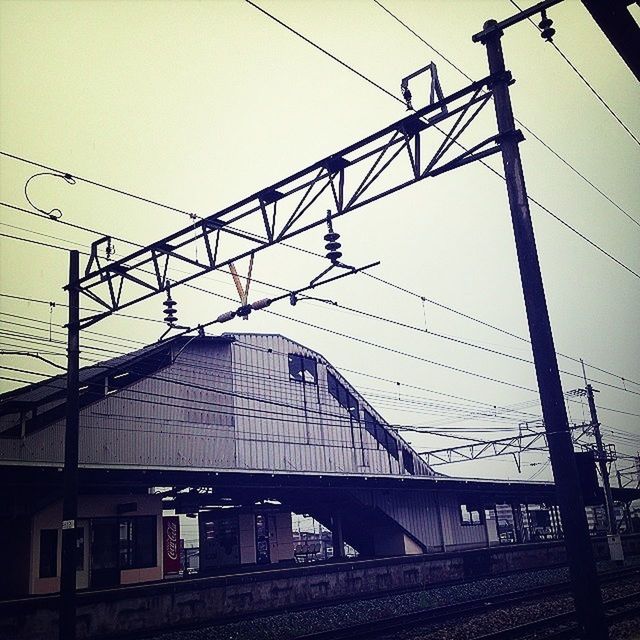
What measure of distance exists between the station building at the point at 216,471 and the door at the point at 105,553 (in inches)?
1.6

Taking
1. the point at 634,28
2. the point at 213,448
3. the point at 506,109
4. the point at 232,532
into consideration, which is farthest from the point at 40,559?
the point at 634,28

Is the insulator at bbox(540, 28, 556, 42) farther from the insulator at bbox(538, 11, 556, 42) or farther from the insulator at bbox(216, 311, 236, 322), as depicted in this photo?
the insulator at bbox(216, 311, 236, 322)

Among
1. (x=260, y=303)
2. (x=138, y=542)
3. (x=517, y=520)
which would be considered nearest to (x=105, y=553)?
(x=138, y=542)

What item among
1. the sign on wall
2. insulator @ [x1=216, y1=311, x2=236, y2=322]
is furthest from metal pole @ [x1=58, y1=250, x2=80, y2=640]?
the sign on wall

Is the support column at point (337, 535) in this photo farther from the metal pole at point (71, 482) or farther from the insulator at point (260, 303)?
the insulator at point (260, 303)

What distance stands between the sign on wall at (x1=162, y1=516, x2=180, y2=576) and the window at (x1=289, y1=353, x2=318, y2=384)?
31.4 ft

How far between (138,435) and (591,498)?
20.9 metres

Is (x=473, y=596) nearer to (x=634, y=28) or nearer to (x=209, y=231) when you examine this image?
(x=209, y=231)

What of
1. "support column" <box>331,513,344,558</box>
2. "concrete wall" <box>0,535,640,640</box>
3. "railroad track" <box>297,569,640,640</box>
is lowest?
"railroad track" <box>297,569,640,640</box>

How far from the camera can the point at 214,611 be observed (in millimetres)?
17953

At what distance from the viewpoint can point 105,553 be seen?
73.8 feet

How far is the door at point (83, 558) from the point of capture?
843 inches

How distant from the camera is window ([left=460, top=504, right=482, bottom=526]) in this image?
36.1m

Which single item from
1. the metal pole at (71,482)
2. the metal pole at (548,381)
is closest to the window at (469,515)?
the metal pole at (71,482)
